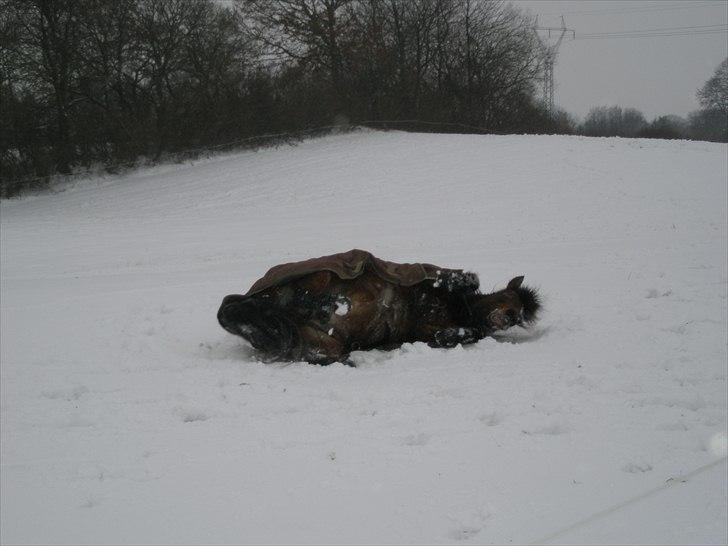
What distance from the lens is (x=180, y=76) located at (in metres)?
26.2

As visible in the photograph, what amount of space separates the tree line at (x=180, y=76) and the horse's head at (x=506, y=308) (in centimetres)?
2173

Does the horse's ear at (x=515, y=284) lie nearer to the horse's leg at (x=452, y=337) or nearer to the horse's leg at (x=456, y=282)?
the horse's leg at (x=456, y=282)

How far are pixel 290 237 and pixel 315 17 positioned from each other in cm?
2114

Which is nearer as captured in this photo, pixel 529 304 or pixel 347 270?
pixel 347 270

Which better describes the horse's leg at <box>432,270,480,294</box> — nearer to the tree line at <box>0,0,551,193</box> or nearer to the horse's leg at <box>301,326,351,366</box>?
the horse's leg at <box>301,326,351,366</box>

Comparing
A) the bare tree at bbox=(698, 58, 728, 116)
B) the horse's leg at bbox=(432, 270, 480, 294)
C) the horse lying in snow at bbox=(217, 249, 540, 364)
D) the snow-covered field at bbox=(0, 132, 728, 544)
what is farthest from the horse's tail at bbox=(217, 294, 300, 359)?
the bare tree at bbox=(698, 58, 728, 116)

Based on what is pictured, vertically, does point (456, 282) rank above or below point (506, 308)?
above

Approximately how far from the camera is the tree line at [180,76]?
2339 centimetres

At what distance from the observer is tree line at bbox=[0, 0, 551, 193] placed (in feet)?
76.7

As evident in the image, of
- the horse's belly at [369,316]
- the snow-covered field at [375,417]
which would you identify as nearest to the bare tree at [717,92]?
the snow-covered field at [375,417]

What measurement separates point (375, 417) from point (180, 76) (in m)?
25.4

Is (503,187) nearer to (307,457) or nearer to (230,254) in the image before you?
(230,254)

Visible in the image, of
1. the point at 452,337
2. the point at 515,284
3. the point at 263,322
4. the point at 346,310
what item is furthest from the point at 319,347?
the point at 515,284

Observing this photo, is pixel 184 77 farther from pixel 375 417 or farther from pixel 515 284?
pixel 375 417
